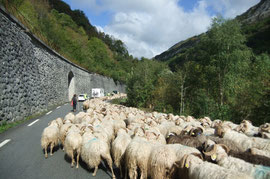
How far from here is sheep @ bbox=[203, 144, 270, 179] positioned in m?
3.48

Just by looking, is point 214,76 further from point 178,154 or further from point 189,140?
point 178,154

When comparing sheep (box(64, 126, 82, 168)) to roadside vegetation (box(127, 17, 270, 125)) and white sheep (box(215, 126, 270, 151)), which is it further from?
roadside vegetation (box(127, 17, 270, 125))

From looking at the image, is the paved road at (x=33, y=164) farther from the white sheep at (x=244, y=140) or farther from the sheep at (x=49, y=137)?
the white sheep at (x=244, y=140)

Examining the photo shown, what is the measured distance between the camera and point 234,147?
220 inches

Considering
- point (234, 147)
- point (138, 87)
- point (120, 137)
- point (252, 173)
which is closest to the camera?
point (252, 173)

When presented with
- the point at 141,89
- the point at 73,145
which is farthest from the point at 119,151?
the point at 141,89

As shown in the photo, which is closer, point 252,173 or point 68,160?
point 252,173

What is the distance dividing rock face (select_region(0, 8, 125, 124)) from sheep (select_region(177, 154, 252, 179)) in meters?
10.6

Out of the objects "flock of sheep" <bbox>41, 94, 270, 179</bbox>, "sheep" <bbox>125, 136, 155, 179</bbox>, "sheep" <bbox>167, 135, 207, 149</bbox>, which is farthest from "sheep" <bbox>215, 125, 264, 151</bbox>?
"sheep" <bbox>125, 136, 155, 179</bbox>

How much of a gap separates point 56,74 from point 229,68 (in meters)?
19.8

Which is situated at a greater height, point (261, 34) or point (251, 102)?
point (261, 34)

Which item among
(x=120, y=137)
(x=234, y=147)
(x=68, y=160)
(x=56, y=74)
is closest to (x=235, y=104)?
(x=234, y=147)

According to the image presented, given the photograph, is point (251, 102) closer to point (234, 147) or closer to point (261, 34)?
point (234, 147)

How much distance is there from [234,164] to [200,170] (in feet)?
2.45
